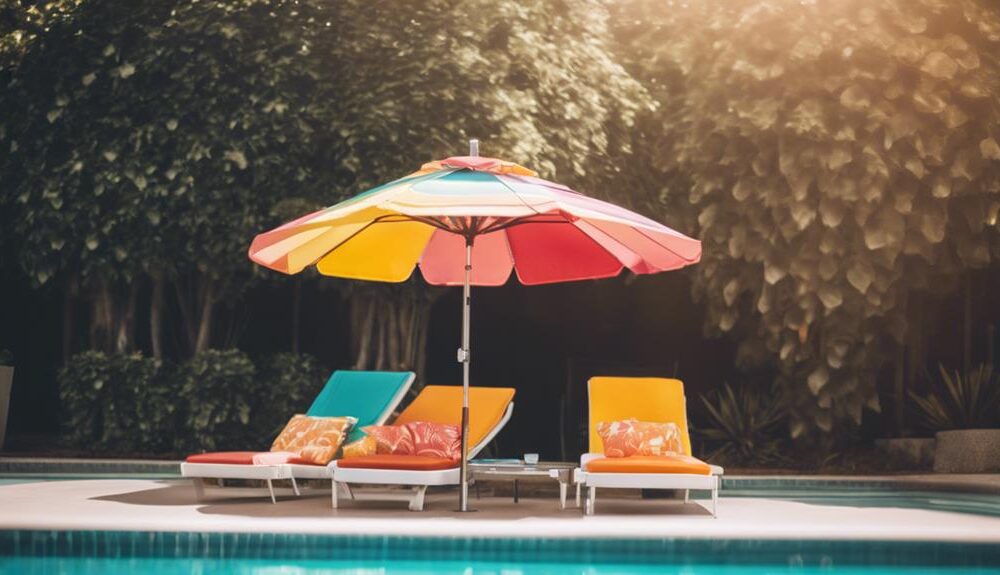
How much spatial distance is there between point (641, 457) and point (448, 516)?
1531mm

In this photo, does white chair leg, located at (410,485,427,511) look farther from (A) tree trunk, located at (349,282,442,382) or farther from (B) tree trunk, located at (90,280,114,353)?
(B) tree trunk, located at (90,280,114,353)

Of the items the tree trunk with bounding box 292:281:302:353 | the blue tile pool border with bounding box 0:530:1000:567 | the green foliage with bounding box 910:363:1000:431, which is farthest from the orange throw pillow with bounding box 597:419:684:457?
the tree trunk with bounding box 292:281:302:353

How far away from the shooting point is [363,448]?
32.6 feet

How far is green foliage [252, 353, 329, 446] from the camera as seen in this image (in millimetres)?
13469

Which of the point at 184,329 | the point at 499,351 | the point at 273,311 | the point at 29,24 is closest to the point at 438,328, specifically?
the point at 499,351

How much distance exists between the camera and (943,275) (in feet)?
44.2

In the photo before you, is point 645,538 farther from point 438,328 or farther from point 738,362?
point 438,328

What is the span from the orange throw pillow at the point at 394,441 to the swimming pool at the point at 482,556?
2.44 metres

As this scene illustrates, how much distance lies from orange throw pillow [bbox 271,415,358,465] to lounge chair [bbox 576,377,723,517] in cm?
182

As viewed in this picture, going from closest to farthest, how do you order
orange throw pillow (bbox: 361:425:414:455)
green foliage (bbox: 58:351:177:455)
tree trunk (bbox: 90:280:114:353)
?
orange throw pillow (bbox: 361:425:414:455) < green foliage (bbox: 58:351:177:455) < tree trunk (bbox: 90:280:114:353)

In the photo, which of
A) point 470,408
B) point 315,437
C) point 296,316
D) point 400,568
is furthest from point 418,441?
point 296,316

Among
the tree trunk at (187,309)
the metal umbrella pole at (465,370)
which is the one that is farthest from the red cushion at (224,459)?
the tree trunk at (187,309)

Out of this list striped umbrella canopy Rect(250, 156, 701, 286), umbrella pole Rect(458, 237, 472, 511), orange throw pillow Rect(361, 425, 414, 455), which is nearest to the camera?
striped umbrella canopy Rect(250, 156, 701, 286)

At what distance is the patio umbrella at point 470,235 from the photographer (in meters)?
8.19
